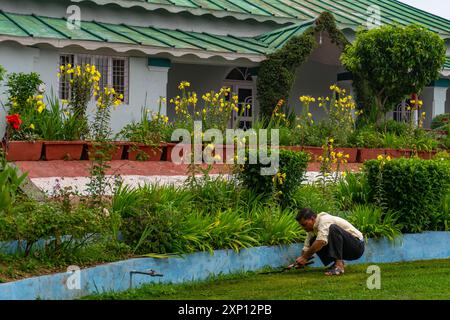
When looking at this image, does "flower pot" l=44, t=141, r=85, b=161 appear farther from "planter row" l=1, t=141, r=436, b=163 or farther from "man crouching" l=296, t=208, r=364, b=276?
"man crouching" l=296, t=208, r=364, b=276

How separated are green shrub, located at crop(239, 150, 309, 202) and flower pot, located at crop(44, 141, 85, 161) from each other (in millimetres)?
3920

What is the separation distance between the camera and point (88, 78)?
15.8 metres

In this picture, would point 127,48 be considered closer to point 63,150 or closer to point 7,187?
point 63,150

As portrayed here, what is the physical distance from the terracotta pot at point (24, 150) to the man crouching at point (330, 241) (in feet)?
19.0

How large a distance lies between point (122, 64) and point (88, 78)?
402 centimetres

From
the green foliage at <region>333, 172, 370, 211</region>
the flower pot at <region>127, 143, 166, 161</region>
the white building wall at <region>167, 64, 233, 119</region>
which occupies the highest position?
the white building wall at <region>167, 64, 233, 119</region>

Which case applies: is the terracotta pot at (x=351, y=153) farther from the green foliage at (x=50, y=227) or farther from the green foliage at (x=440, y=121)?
the green foliage at (x=50, y=227)

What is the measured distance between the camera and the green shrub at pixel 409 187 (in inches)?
466

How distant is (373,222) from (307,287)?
2848mm

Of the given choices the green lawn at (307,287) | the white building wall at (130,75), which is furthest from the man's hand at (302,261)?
the white building wall at (130,75)

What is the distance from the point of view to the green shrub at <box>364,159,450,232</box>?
1184 centimetres

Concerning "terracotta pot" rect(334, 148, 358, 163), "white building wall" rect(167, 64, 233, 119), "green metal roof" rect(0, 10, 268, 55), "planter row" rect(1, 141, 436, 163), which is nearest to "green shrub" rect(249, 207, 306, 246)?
"planter row" rect(1, 141, 436, 163)
